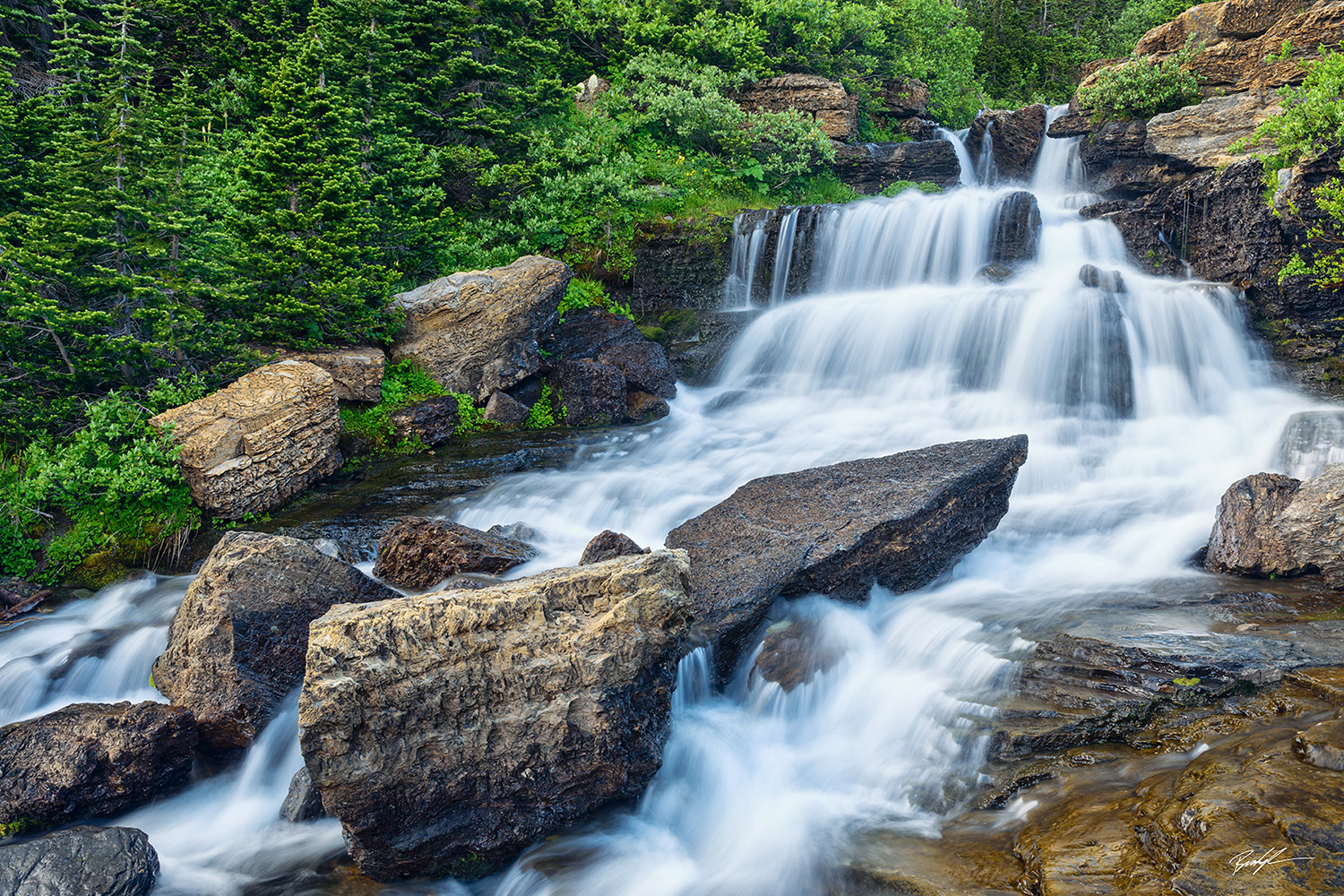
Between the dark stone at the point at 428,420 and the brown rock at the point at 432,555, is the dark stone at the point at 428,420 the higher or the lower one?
the higher one

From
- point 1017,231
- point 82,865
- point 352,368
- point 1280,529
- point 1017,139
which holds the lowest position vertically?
point 82,865

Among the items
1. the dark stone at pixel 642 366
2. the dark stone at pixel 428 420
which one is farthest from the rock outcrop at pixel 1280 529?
the dark stone at pixel 428 420

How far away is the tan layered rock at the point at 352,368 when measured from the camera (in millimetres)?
10985

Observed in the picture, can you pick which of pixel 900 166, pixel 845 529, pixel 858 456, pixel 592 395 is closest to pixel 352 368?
pixel 592 395

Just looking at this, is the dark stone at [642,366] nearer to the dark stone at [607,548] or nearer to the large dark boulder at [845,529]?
the large dark boulder at [845,529]

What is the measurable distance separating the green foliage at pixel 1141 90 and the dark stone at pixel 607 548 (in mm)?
17717

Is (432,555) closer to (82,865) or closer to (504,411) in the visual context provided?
(82,865)

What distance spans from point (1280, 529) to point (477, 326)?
11.1 m

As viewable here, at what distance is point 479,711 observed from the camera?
4383mm

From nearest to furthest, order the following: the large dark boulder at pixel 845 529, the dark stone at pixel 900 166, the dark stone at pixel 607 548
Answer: the large dark boulder at pixel 845 529 → the dark stone at pixel 607 548 → the dark stone at pixel 900 166

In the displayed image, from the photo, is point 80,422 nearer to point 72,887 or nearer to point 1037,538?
point 72,887

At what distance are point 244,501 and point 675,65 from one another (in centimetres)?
1577

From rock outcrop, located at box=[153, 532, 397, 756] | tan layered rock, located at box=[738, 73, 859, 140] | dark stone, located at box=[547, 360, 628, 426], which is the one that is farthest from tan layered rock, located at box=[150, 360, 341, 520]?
tan layered rock, located at box=[738, 73, 859, 140]

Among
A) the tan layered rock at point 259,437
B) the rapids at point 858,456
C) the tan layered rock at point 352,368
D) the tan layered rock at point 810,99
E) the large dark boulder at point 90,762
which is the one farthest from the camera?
the tan layered rock at point 810,99
